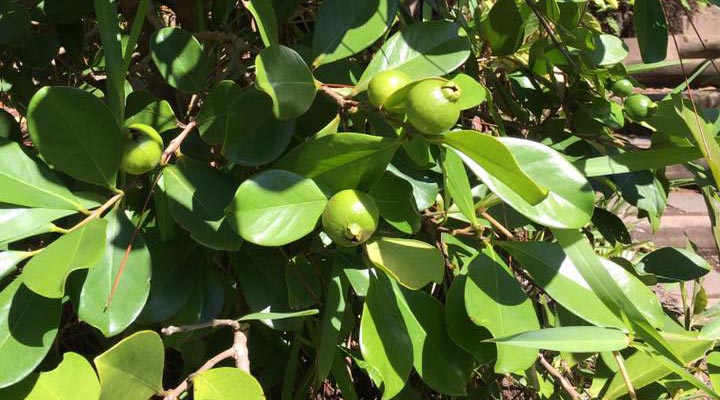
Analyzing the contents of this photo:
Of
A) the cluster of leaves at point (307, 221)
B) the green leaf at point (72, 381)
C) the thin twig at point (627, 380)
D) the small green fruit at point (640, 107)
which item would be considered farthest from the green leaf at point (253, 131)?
the small green fruit at point (640, 107)

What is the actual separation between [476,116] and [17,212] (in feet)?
2.27

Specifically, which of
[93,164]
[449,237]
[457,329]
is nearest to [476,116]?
[449,237]

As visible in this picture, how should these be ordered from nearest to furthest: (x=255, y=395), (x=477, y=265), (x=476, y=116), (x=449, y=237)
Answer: (x=255, y=395), (x=477, y=265), (x=449, y=237), (x=476, y=116)

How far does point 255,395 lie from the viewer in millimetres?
477

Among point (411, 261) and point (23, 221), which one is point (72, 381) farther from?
point (411, 261)

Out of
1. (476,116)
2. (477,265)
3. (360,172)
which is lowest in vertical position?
(476,116)

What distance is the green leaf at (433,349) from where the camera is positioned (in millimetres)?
628

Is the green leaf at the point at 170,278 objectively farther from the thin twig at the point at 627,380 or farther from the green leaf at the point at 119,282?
the thin twig at the point at 627,380

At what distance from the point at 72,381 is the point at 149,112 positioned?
30cm

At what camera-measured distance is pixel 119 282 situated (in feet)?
1.83

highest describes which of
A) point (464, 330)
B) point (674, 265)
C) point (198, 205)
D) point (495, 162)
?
point (495, 162)

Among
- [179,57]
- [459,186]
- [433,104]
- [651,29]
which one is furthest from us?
[651,29]

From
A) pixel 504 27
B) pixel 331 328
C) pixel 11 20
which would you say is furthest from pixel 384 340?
pixel 11 20

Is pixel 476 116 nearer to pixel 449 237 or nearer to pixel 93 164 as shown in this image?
pixel 449 237
